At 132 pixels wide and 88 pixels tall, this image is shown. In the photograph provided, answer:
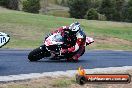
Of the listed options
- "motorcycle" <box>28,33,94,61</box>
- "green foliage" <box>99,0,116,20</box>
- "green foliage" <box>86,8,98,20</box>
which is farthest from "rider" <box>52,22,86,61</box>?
"green foliage" <box>99,0,116,20</box>

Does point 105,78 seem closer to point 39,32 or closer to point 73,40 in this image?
point 73,40

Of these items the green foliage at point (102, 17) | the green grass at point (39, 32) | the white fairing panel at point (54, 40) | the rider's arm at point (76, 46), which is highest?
the white fairing panel at point (54, 40)

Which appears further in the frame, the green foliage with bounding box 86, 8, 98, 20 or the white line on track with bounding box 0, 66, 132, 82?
the green foliage with bounding box 86, 8, 98, 20

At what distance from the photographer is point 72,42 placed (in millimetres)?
16891

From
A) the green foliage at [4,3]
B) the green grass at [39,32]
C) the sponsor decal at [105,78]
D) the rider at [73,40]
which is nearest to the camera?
the sponsor decal at [105,78]

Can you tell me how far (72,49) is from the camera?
1691 centimetres

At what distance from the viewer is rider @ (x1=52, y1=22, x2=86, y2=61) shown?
55.2 feet

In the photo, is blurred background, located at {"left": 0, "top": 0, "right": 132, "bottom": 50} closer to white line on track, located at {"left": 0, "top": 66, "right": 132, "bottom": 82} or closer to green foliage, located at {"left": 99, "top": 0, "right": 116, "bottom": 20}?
green foliage, located at {"left": 99, "top": 0, "right": 116, "bottom": 20}

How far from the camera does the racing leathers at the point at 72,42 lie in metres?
16.8

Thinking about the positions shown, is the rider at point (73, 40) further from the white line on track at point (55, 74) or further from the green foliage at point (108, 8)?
the green foliage at point (108, 8)

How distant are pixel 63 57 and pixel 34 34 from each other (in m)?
18.9

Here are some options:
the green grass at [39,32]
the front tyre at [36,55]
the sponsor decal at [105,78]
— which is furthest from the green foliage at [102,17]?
the sponsor decal at [105,78]

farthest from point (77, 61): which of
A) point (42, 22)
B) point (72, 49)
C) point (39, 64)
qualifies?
point (42, 22)

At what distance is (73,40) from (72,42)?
4.6 inches
